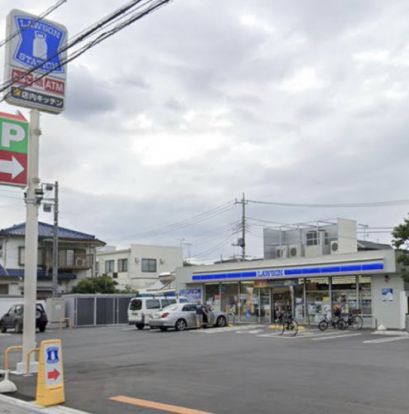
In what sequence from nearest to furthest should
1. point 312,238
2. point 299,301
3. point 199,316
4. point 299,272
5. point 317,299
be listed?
point 199,316 < point 299,272 < point 317,299 < point 299,301 < point 312,238

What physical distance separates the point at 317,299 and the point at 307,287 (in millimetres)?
908

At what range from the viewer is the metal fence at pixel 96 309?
124 feet

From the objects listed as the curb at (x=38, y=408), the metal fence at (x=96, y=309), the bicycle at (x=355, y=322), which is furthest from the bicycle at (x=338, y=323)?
the curb at (x=38, y=408)

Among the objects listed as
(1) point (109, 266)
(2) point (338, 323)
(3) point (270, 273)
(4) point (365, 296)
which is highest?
(1) point (109, 266)

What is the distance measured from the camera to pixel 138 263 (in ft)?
232

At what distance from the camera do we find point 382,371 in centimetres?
1362

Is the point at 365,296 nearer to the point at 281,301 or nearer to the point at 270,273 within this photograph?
the point at 281,301

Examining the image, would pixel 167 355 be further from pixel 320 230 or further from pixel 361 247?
pixel 361 247

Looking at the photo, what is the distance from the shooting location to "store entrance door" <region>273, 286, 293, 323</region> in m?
34.2

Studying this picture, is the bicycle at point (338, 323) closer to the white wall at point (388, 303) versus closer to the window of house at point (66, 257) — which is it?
the white wall at point (388, 303)

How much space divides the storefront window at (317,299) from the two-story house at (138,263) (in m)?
36.7

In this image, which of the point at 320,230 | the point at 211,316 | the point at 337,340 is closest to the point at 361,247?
the point at 320,230

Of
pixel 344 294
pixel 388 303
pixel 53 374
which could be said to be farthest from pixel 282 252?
pixel 53 374

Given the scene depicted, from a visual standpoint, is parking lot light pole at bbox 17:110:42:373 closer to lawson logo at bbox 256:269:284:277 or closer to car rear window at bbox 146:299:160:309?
car rear window at bbox 146:299:160:309
